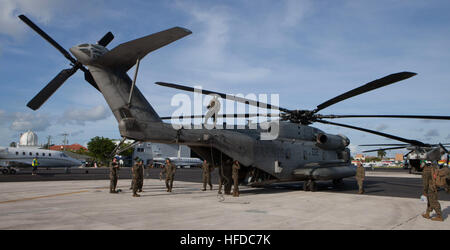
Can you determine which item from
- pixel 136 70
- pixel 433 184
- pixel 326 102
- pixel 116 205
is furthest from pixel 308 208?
pixel 136 70

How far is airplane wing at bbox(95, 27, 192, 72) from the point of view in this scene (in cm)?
840

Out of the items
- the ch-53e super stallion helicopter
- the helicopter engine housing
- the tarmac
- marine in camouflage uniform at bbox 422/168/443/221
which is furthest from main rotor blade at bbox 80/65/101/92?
the helicopter engine housing

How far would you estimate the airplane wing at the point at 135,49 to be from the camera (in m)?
8.40

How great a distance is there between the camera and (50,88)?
9.97 metres

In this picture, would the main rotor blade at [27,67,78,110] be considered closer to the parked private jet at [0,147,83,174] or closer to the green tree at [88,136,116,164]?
the parked private jet at [0,147,83,174]

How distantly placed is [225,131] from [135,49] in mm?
5591

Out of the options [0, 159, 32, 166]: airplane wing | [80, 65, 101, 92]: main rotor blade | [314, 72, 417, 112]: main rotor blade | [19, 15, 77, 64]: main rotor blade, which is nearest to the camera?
[314, 72, 417, 112]: main rotor blade

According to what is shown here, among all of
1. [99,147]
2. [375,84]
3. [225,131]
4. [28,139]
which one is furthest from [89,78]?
[28,139]

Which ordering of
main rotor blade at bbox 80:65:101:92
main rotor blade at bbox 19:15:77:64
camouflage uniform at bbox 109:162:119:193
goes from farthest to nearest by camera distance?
camouflage uniform at bbox 109:162:119:193
main rotor blade at bbox 80:65:101:92
main rotor blade at bbox 19:15:77:64

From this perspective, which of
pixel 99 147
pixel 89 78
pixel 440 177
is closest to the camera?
pixel 440 177

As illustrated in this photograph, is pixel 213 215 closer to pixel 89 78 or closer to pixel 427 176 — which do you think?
pixel 427 176

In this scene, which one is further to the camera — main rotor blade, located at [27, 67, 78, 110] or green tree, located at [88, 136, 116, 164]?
green tree, located at [88, 136, 116, 164]

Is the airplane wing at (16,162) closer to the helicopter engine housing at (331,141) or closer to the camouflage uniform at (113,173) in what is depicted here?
the camouflage uniform at (113,173)
